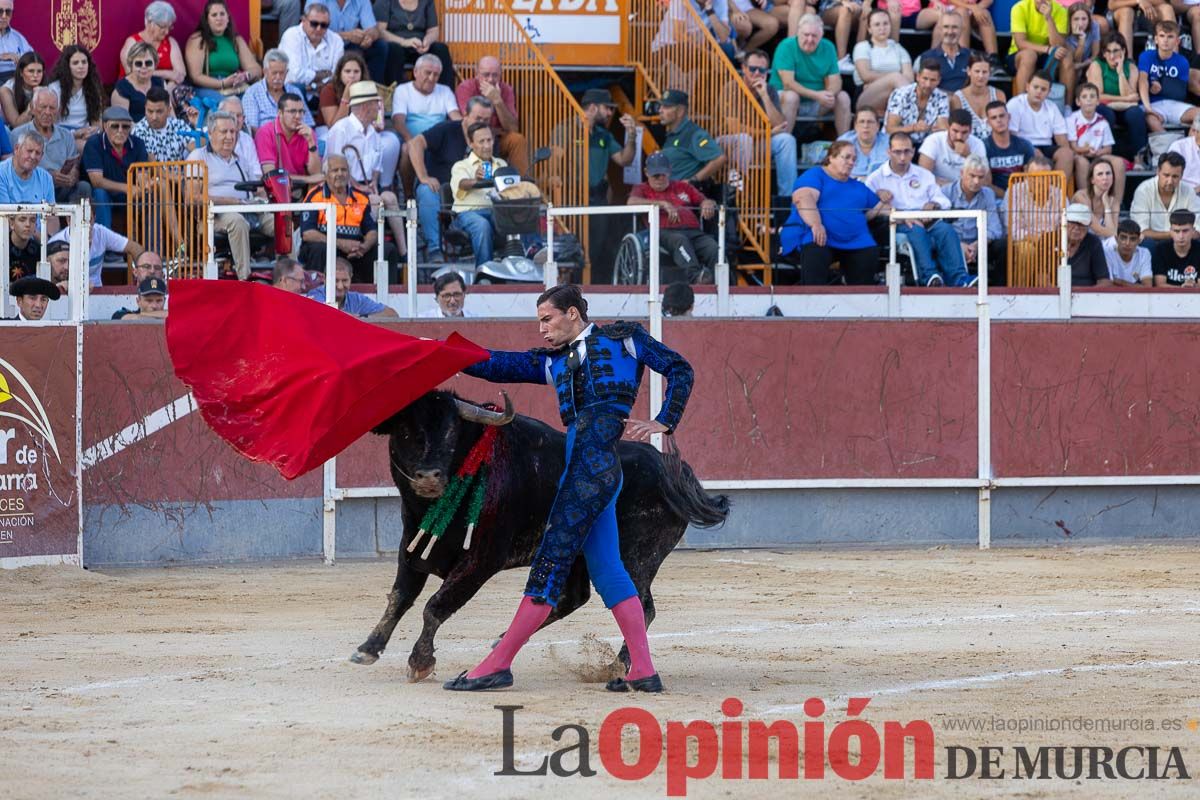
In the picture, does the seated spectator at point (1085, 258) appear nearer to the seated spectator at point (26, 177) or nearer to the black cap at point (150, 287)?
the black cap at point (150, 287)

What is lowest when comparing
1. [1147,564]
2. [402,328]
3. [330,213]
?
[1147,564]

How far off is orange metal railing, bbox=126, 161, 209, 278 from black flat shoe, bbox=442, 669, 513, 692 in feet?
18.7

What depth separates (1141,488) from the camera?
12812 mm

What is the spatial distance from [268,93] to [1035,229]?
6.27 meters

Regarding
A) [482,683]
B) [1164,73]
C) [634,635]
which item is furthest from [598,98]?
[482,683]

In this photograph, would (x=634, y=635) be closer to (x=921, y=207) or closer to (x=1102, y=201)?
(x=921, y=207)

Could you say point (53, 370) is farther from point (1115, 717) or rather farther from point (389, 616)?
point (1115, 717)

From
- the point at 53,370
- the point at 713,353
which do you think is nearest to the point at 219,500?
the point at 53,370

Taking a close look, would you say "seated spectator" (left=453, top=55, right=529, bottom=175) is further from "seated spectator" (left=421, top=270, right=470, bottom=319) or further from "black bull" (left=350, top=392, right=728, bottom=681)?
"black bull" (left=350, top=392, right=728, bottom=681)

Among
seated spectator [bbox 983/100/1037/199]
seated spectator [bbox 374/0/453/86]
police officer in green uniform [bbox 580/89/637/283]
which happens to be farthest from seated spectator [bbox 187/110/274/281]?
seated spectator [bbox 983/100/1037/199]

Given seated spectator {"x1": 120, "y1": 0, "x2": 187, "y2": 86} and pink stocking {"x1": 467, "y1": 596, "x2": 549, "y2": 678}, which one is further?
seated spectator {"x1": 120, "y1": 0, "x2": 187, "y2": 86}

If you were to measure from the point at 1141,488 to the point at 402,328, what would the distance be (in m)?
5.44

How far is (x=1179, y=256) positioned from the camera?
15.1m

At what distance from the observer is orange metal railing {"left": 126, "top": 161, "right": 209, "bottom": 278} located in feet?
38.3
